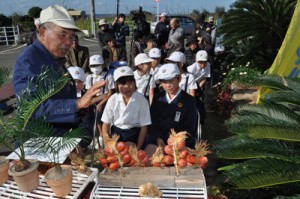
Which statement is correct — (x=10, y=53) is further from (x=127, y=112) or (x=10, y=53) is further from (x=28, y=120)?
(x=28, y=120)

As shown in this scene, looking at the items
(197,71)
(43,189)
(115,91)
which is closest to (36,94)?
(43,189)

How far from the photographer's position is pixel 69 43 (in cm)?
211

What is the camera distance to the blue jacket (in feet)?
6.27

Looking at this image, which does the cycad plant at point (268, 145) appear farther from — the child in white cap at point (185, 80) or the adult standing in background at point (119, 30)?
the adult standing in background at point (119, 30)

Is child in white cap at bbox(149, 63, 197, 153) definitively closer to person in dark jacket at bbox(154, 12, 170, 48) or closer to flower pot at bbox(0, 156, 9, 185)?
flower pot at bbox(0, 156, 9, 185)

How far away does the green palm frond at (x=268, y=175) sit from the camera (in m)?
2.24

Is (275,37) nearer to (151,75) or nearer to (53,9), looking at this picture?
(151,75)

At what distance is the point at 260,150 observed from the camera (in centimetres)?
264

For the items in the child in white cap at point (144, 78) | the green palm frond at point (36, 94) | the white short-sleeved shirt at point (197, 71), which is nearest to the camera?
the green palm frond at point (36, 94)

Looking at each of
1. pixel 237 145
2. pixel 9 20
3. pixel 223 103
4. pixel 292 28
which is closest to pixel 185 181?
pixel 237 145

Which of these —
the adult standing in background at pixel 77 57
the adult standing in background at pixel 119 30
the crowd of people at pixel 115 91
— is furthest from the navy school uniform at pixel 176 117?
the adult standing in background at pixel 119 30

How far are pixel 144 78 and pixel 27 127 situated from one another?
3.03m

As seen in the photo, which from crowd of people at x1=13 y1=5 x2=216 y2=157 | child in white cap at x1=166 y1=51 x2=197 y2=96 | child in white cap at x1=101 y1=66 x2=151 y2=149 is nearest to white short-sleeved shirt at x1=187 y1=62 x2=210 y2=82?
crowd of people at x1=13 y1=5 x2=216 y2=157

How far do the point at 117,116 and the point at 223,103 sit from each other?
334cm
